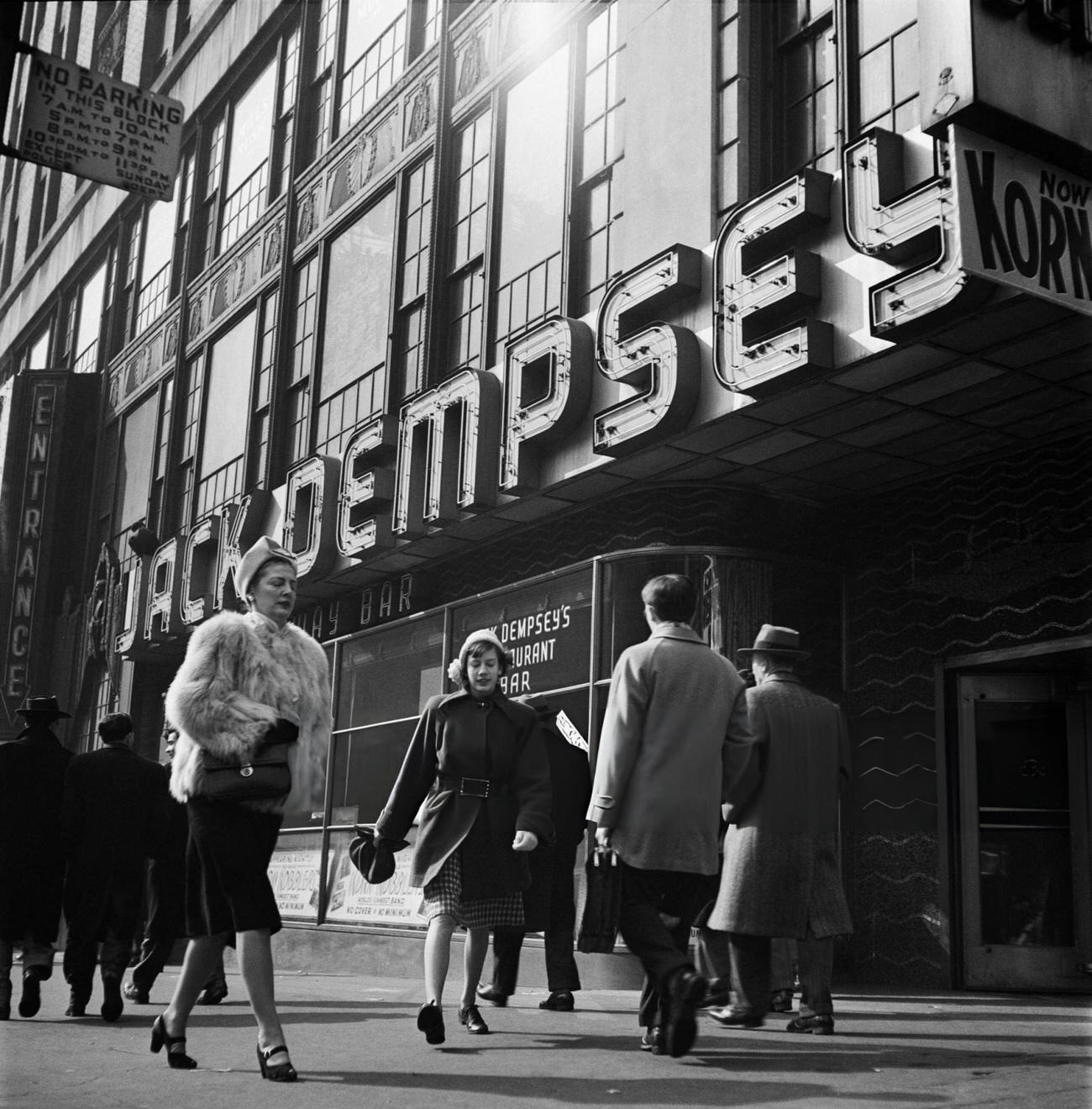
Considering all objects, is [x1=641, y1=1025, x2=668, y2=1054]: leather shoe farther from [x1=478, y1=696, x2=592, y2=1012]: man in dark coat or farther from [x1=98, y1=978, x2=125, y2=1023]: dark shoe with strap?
[x1=98, y1=978, x2=125, y2=1023]: dark shoe with strap

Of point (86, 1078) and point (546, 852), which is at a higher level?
point (546, 852)

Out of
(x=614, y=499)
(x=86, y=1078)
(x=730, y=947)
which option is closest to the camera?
(x=86, y=1078)

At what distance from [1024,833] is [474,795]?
5.66 metres

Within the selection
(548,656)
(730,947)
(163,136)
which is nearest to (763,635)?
(730,947)

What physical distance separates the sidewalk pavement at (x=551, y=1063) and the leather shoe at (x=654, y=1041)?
6cm

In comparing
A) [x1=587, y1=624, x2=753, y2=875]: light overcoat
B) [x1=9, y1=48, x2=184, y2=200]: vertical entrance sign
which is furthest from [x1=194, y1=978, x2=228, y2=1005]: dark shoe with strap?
[x1=9, y1=48, x2=184, y2=200]: vertical entrance sign

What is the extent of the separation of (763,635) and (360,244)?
37.2 feet

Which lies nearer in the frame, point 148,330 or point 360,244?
point 360,244

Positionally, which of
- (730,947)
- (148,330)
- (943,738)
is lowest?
(730,947)

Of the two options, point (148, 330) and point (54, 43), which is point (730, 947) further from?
point (148, 330)

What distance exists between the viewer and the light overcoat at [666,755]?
567 cm

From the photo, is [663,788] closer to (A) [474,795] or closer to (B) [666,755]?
(B) [666,755]

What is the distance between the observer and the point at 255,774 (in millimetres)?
5266

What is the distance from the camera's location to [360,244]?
17312 mm
